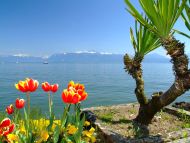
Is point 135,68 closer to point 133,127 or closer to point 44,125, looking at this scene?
point 133,127

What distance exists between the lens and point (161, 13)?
7199 millimetres

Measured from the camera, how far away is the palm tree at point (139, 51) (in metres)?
8.84

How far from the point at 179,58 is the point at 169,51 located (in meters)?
0.24

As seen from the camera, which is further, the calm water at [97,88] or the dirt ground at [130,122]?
the calm water at [97,88]

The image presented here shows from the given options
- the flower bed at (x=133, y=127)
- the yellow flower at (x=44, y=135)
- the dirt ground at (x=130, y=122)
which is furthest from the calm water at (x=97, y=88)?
the yellow flower at (x=44, y=135)

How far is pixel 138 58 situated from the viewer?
29.4 ft

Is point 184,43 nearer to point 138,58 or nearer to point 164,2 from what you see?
point 164,2

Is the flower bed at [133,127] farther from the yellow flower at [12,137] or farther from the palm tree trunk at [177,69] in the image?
the yellow flower at [12,137]

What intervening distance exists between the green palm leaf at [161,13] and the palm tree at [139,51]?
164cm

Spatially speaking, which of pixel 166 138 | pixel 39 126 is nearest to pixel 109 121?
pixel 166 138

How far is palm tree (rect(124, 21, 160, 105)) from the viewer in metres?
8.84

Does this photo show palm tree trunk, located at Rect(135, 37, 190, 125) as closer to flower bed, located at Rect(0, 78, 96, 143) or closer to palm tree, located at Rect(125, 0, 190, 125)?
palm tree, located at Rect(125, 0, 190, 125)

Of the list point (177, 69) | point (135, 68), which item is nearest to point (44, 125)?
point (177, 69)

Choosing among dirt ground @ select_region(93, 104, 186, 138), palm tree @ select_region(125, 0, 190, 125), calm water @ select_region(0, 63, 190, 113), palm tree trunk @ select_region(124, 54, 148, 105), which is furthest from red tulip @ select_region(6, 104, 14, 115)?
calm water @ select_region(0, 63, 190, 113)
